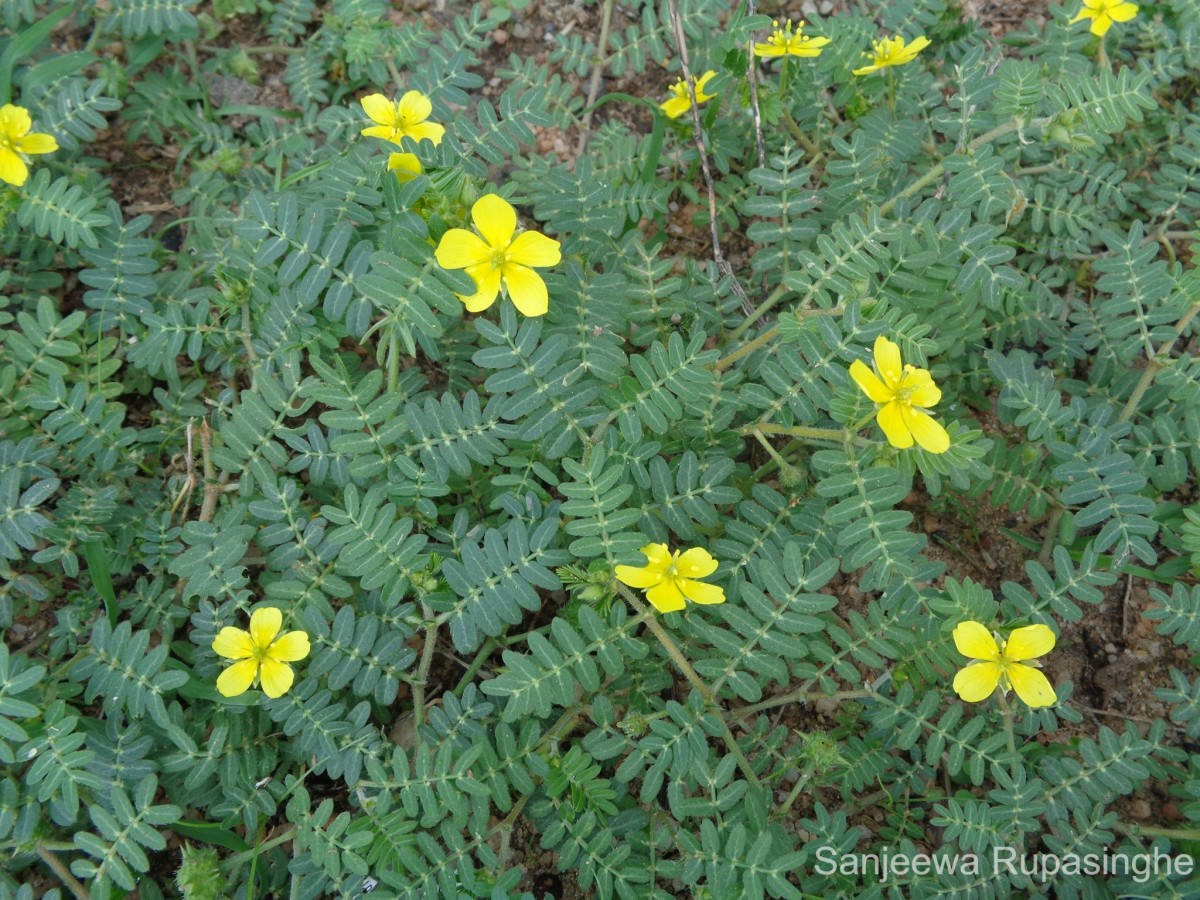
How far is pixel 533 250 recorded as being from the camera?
2.32m

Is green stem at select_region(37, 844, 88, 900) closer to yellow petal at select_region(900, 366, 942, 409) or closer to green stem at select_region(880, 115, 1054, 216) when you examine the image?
yellow petal at select_region(900, 366, 942, 409)

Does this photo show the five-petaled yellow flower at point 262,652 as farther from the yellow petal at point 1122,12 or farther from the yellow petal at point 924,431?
the yellow petal at point 1122,12

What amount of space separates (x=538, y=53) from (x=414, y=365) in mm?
1666

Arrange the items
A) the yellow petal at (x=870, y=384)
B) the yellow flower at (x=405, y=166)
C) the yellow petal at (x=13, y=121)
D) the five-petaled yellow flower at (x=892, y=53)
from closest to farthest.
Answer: the yellow petal at (x=870, y=384), the yellow flower at (x=405, y=166), the yellow petal at (x=13, y=121), the five-petaled yellow flower at (x=892, y=53)

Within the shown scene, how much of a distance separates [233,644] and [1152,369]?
283 centimetres

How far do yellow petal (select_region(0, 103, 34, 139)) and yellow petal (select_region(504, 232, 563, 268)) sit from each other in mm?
1766

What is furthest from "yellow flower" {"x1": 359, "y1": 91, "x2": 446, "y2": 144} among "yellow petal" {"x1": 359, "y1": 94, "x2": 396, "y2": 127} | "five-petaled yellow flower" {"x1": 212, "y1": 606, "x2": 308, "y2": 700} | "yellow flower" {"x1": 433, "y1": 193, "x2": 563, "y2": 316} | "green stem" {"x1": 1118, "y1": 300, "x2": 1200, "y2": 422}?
"green stem" {"x1": 1118, "y1": 300, "x2": 1200, "y2": 422}

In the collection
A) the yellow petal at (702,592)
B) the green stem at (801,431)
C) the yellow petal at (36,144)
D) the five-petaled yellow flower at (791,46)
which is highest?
the five-petaled yellow flower at (791,46)

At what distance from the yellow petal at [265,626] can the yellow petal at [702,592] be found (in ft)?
3.46

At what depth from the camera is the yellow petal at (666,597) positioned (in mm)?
2232

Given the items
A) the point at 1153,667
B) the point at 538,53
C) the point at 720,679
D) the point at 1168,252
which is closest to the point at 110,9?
the point at 538,53

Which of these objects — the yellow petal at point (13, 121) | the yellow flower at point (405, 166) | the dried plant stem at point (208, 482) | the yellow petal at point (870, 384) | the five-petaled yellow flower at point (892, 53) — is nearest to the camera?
the yellow petal at point (870, 384)

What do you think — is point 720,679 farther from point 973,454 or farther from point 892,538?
point 973,454

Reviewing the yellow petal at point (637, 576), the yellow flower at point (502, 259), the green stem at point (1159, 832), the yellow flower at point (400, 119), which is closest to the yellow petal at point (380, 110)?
the yellow flower at point (400, 119)
